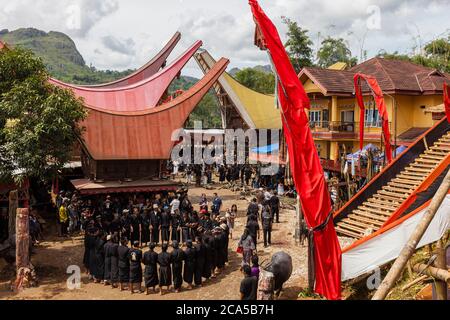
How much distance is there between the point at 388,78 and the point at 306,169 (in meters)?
18.4

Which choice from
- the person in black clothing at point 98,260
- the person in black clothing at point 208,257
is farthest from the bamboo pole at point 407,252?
the person in black clothing at point 98,260

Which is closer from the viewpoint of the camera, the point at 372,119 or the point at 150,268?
the point at 150,268

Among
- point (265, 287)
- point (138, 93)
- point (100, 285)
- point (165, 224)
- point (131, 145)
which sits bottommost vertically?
point (100, 285)

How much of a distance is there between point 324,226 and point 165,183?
1288cm

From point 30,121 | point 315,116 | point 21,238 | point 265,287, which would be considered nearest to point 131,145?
point 30,121

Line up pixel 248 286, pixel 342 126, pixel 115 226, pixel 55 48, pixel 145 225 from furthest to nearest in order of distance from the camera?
pixel 55 48 → pixel 342 126 → pixel 145 225 → pixel 115 226 → pixel 248 286

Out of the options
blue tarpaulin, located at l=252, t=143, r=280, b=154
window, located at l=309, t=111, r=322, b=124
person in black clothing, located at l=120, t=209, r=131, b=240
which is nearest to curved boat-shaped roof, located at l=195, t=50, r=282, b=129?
blue tarpaulin, located at l=252, t=143, r=280, b=154

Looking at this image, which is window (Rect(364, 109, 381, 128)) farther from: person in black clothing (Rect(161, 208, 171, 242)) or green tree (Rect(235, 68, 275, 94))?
green tree (Rect(235, 68, 275, 94))

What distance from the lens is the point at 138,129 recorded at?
21.0 m

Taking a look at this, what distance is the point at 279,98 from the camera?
998cm

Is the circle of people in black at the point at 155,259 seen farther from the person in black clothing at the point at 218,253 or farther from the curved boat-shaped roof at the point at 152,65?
the curved boat-shaped roof at the point at 152,65

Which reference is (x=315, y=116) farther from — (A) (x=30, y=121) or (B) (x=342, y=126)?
(A) (x=30, y=121)
